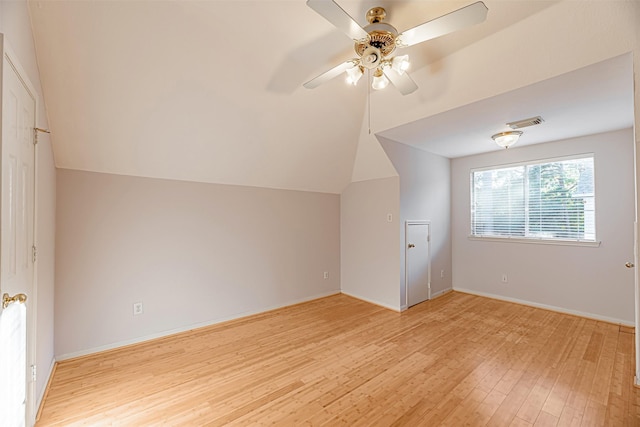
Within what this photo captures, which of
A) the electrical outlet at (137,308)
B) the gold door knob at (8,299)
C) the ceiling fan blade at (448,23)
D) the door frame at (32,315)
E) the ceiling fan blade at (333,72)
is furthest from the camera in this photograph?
the electrical outlet at (137,308)

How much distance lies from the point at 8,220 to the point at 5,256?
184 millimetres

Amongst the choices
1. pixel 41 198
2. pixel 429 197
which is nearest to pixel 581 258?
pixel 429 197

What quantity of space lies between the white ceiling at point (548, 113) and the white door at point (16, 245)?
125 inches

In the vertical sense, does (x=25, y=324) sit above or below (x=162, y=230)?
below

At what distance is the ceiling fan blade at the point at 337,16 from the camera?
4.50 feet

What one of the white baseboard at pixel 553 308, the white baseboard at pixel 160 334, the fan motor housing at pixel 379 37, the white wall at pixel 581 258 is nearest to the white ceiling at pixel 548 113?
the white wall at pixel 581 258

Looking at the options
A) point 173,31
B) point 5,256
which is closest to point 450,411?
point 5,256

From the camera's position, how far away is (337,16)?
4.85 feet

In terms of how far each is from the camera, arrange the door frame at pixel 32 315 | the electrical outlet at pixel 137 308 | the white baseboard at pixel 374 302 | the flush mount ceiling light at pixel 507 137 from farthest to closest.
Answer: the white baseboard at pixel 374 302 → the flush mount ceiling light at pixel 507 137 → the electrical outlet at pixel 137 308 → the door frame at pixel 32 315

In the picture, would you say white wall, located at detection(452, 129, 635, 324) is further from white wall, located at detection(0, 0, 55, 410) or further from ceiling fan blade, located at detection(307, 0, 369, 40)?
white wall, located at detection(0, 0, 55, 410)

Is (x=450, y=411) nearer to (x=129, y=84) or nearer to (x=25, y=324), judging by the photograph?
(x=25, y=324)

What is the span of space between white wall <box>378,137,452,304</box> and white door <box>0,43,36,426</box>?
3.33 metres

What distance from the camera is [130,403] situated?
1.91m

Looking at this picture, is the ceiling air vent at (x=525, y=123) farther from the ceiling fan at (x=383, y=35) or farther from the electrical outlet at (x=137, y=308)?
the electrical outlet at (x=137, y=308)
